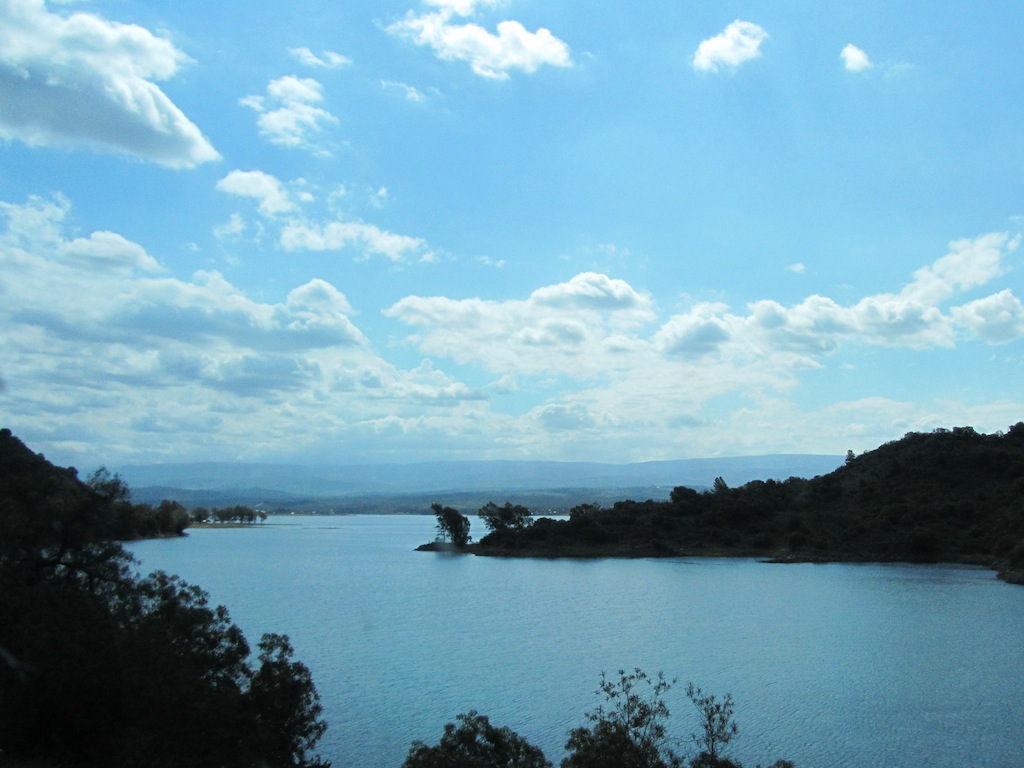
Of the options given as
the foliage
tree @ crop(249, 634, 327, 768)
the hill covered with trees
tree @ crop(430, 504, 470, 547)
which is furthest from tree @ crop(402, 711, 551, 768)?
tree @ crop(430, 504, 470, 547)

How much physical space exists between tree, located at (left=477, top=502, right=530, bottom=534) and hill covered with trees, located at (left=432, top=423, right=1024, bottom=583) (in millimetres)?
325

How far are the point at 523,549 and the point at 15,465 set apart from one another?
2586 inches

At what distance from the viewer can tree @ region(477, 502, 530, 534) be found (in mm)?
108250

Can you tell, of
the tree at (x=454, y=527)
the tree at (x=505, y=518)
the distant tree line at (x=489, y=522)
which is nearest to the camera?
the tree at (x=505, y=518)

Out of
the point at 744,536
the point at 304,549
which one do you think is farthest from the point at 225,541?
the point at 744,536

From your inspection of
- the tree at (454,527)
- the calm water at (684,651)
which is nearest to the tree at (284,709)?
the calm water at (684,651)

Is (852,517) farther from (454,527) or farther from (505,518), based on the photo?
(454,527)

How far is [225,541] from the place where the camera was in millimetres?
134500

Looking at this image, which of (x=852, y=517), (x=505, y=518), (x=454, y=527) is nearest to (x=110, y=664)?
(x=852, y=517)

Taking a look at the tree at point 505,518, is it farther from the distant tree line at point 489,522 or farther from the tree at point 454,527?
the tree at point 454,527

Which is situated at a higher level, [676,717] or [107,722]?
[107,722]

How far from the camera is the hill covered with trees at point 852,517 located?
84.1m

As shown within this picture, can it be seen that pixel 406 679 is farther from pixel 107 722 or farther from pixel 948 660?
pixel 948 660

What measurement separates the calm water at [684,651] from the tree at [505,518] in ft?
102
